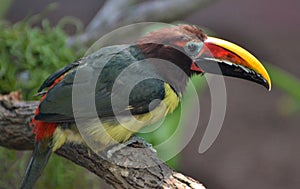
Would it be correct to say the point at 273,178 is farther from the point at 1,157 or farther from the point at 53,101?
the point at 53,101

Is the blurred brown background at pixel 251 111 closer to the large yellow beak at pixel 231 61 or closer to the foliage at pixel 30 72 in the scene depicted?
the foliage at pixel 30 72

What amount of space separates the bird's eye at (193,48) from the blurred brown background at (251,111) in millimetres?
2134

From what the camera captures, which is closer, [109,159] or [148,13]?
[109,159]

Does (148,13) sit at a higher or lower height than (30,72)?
higher

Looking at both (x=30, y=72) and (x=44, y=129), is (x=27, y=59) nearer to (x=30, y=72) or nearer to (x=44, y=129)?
(x=30, y=72)

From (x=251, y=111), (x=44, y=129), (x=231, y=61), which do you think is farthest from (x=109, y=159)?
(x=251, y=111)

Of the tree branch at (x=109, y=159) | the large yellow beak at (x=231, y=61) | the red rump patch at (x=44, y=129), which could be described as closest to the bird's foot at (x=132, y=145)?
the tree branch at (x=109, y=159)

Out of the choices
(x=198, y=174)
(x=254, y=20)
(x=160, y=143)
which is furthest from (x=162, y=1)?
(x=254, y=20)

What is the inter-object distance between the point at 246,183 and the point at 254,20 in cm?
194

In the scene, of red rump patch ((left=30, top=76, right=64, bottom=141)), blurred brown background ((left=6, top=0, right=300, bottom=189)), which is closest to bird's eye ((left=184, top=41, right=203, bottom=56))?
red rump patch ((left=30, top=76, right=64, bottom=141))

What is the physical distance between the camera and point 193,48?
2172mm

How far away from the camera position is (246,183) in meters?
4.39

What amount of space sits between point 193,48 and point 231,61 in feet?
0.42

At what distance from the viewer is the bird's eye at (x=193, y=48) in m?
2.17
